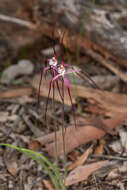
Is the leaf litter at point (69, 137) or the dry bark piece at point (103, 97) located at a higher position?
the dry bark piece at point (103, 97)

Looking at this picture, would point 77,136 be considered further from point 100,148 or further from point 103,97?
point 103,97

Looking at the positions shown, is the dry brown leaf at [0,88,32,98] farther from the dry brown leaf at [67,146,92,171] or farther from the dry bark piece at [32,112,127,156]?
the dry brown leaf at [67,146,92,171]

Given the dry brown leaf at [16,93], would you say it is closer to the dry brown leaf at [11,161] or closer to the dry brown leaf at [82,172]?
the dry brown leaf at [11,161]

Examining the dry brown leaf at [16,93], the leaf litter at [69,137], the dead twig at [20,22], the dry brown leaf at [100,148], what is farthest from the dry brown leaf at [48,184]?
the dead twig at [20,22]

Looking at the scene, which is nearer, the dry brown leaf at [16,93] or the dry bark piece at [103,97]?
the dry bark piece at [103,97]

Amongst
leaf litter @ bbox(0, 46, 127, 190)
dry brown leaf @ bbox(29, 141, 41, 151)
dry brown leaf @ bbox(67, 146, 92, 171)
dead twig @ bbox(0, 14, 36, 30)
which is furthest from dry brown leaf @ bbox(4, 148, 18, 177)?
dead twig @ bbox(0, 14, 36, 30)

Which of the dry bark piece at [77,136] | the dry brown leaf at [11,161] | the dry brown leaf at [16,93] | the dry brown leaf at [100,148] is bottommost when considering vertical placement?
the dry brown leaf at [11,161]

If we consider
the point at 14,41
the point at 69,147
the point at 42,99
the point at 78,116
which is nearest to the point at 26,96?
the point at 42,99
